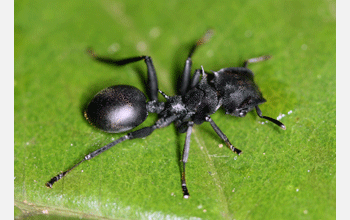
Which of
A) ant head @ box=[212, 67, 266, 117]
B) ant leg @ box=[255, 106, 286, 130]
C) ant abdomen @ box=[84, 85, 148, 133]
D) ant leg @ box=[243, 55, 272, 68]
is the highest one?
ant abdomen @ box=[84, 85, 148, 133]

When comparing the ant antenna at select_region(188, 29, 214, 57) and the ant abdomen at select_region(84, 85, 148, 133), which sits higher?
the ant antenna at select_region(188, 29, 214, 57)

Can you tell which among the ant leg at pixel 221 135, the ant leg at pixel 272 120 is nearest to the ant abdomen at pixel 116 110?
the ant leg at pixel 221 135

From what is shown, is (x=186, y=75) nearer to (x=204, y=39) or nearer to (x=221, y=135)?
(x=204, y=39)

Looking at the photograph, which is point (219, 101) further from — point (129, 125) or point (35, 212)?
point (35, 212)

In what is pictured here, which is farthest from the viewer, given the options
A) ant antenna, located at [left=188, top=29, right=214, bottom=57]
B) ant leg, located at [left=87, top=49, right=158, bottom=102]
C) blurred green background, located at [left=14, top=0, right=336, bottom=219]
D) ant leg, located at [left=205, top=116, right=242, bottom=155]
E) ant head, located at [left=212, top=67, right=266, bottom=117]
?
ant antenna, located at [left=188, top=29, right=214, bottom=57]

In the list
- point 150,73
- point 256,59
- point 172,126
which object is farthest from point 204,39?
point 172,126

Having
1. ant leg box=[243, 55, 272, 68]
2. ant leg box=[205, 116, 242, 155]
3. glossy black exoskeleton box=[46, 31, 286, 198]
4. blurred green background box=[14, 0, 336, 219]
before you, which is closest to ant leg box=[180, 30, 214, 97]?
glossy black exoskeleton box=[46, 31, 286, 198]

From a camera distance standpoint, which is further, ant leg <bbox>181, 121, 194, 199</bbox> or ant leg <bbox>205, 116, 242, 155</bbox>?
ant leg <bbox>205, 116, 242, 155</bbox>

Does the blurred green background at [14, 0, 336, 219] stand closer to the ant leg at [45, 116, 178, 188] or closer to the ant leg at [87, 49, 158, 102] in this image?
the ant leg at [45, 116, 178, 188]
